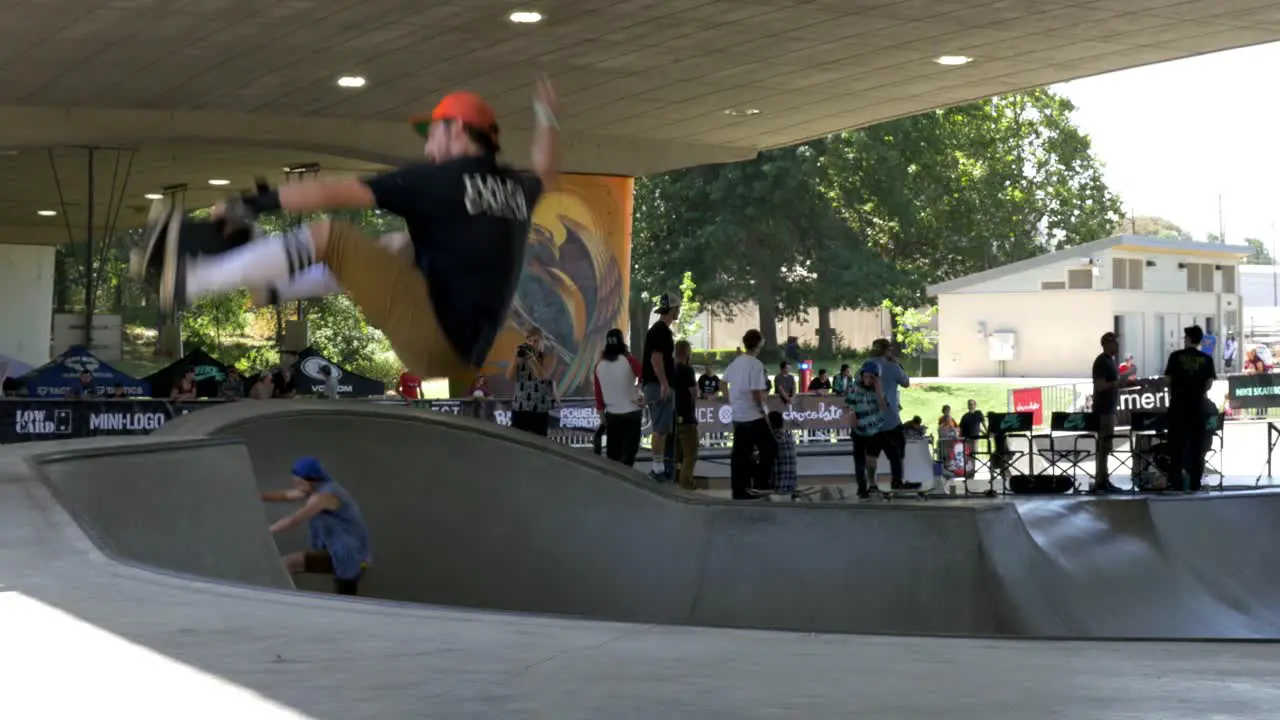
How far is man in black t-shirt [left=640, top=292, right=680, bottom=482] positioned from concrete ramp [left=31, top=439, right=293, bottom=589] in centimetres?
675

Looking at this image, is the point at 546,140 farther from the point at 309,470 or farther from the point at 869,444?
the point at 869,444

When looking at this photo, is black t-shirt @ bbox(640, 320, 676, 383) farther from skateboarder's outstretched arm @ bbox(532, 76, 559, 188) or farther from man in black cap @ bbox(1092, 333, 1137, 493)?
skateboarder's outstretched arm @ bbox(532, 76, 559, 188)

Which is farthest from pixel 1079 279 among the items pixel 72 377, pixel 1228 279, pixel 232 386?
pixel 72 377

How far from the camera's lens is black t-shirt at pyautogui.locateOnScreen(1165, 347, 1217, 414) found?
16.3 m

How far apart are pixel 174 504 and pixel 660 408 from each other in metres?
8.94

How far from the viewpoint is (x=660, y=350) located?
16.1 meters

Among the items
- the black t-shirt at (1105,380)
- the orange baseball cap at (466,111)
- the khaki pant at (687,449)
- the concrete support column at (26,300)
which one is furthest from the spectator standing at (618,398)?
the concrete support column at (26,300)

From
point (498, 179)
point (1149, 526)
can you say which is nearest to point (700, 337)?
point (1149, 526)

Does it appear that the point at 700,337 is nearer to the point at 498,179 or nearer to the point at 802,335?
the point at 802,335

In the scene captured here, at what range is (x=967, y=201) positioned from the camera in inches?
2862

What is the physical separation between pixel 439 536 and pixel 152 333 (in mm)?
59899

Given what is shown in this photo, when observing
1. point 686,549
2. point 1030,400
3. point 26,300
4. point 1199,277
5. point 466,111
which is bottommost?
point 686,549

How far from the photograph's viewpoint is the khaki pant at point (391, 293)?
6.86m

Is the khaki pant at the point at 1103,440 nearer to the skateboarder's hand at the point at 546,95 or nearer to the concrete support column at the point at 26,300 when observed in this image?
the skateboarder's hand at the point at 546,95
